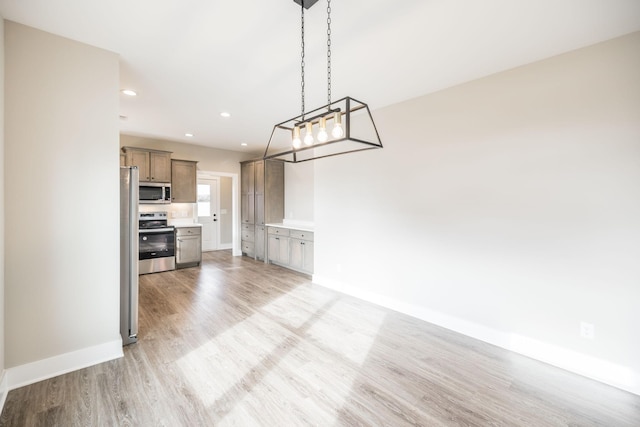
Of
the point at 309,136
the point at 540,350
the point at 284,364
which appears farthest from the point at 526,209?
the point at 284,364

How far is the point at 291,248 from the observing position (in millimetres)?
5492

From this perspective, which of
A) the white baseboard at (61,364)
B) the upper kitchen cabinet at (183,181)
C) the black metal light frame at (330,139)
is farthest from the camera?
the upper kitchen cabinet at (183,181)

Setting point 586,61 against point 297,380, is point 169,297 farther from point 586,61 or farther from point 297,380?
point 586,61

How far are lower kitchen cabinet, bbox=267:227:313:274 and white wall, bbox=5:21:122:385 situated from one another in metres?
3.09

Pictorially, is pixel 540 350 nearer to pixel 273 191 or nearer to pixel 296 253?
pixel 296 253

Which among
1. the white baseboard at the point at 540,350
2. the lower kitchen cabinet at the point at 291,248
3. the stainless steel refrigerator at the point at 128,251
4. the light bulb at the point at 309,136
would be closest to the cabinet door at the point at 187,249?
the lower kitchen cabinet at the point at 291,248

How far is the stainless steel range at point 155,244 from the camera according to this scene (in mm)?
5070

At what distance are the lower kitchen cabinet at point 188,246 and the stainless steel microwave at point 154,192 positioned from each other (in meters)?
0.69

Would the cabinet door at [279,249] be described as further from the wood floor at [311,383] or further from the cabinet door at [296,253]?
the wood floor at [311,383]

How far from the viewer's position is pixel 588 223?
2279 millimetres

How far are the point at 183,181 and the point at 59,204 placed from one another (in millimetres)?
3883

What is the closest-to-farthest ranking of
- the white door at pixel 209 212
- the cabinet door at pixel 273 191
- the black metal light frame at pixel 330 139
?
the black metal light frame at pixel 330 139
the cabinet door at pixel 273 191
the white door at pixel 209 212

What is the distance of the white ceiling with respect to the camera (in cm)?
189

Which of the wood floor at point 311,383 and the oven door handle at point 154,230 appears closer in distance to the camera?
the wood floor at point 311,383
